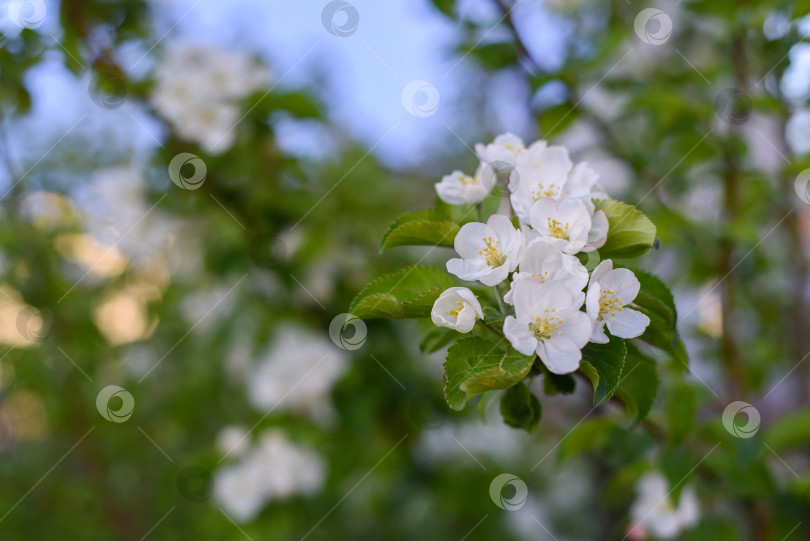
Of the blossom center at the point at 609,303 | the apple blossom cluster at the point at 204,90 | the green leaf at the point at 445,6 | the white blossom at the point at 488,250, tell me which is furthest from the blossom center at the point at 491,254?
the apple blossom cluster at the point at 204,90

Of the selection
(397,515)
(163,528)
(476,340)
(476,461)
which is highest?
(476,340)

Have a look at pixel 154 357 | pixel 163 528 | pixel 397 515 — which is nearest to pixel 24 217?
pixel 154 357

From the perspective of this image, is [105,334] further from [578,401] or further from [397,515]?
[578,401]

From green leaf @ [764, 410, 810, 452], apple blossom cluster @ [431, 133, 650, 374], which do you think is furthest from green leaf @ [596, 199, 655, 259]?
→ green leaf @ [764, 410, 810, 452]

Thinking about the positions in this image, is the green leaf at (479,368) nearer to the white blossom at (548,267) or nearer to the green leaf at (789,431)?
the white blossom at (548,267)

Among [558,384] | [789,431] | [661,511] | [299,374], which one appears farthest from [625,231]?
[299,374]

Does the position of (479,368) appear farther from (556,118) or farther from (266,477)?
(266,477)
